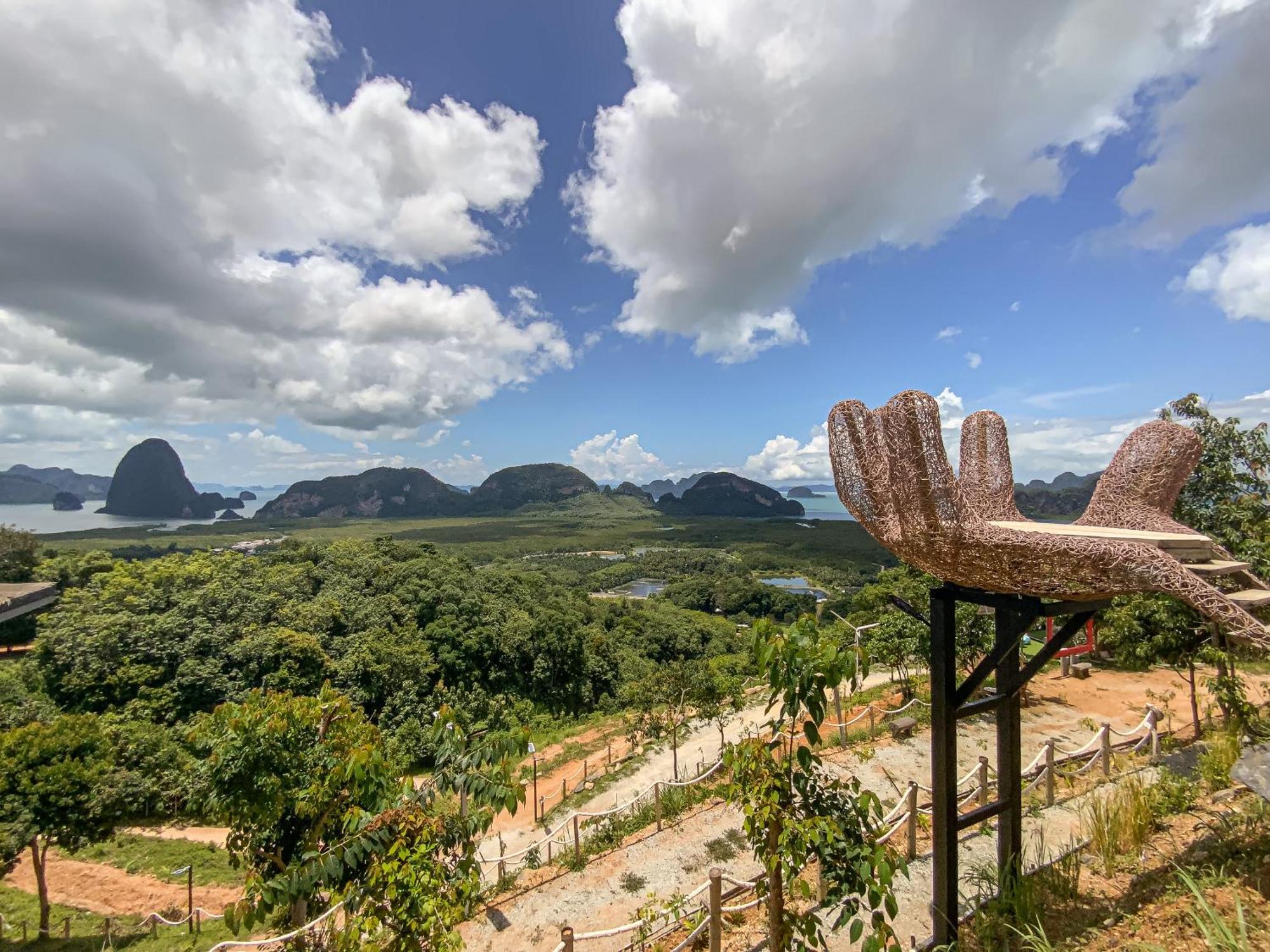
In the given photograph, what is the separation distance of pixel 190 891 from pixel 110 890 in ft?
9.90

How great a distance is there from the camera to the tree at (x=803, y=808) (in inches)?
103

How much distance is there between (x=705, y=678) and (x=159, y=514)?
200m

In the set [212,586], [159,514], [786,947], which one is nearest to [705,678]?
[786,947]

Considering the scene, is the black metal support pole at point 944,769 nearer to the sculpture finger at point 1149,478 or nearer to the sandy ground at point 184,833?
the sculpture finger at point 1149,478

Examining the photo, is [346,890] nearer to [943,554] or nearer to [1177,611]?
[943,554]

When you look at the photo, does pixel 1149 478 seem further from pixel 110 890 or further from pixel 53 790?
pixel 110 890

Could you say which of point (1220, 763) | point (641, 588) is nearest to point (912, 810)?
point (1220, 763)

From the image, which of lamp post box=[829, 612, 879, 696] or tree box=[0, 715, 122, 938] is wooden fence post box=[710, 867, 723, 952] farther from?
tree box=[0, 715, 122, 938]

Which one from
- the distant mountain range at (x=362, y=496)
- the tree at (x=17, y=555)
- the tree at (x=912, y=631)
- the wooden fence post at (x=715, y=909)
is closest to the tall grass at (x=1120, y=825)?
the wooden fence post at (x=715, y=909)

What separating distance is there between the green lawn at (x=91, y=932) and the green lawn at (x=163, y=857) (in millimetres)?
1176

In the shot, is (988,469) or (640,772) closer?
(988,469)

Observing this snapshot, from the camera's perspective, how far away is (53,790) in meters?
8.00

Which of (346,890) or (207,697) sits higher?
(346,890)

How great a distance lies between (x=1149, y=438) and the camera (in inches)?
150
